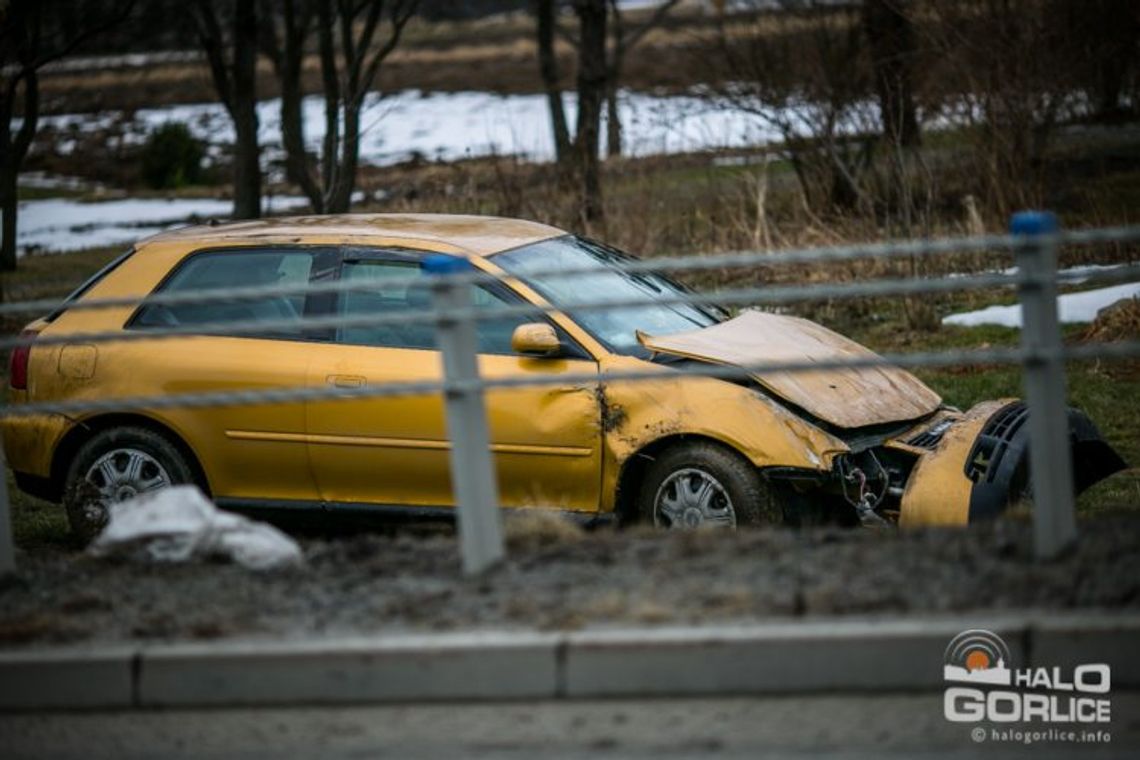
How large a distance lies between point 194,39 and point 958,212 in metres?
24.1

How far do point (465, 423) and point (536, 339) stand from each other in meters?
1.91

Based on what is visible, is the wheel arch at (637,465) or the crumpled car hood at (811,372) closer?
the wheel arch at (637,465)

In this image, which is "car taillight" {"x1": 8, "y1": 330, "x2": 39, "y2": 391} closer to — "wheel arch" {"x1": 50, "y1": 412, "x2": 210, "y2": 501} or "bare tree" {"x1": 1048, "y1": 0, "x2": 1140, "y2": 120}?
"wheel arch" {"x1": 50, "y1": 412, "x2": 210, "y2": 501}

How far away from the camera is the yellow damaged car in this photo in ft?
23.8

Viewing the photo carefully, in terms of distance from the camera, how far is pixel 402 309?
783 cm

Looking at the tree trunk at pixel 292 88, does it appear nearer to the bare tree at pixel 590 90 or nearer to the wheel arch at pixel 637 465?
the bare tree at pixel 590 90

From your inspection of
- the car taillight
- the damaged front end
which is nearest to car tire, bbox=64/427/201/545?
the car taillight

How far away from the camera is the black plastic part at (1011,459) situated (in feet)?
23.3

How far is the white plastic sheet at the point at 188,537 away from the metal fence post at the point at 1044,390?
2730mm

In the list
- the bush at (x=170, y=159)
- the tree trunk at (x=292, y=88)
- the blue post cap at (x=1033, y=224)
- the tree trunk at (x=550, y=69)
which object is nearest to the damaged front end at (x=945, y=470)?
the blue post cap at (x=1033, y=224)

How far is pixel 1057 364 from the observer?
5195 millimetres

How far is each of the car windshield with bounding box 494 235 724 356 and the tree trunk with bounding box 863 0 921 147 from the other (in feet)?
28.8

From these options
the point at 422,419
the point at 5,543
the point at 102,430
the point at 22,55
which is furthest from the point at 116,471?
the point at 22,55

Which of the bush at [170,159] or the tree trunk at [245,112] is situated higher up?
the bush at [170,159]
